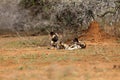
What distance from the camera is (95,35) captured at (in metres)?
21.6

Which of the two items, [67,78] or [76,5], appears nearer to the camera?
[67,78]

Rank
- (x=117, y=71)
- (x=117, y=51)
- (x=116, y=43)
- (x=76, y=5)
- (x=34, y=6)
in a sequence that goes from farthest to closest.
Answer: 1. (x=34, y=6)
2. (x=76, y=5)
3. (x=116, y=43)
4. (x=117, y=51)
5. (x=117, y=71)

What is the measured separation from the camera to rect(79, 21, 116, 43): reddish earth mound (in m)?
21.4

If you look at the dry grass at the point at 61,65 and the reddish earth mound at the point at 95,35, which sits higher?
the dry grass at the point at 61,65

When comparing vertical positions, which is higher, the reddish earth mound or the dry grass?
the dry grass

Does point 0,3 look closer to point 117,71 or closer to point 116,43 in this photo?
point 116,43

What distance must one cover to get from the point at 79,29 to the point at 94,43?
81.4 inches

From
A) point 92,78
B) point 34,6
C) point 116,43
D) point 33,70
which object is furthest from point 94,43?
point 92,78

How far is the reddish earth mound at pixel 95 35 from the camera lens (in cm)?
2141

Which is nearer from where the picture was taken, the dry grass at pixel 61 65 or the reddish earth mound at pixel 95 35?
the dry grass at pixel 61 65

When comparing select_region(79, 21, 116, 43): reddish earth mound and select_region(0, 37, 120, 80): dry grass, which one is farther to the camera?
select_region(79, 21, 116, 43): reddish earth mound

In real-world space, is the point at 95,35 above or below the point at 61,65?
below

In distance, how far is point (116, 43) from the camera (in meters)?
20.2

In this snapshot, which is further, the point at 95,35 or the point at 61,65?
the point at 95,35
